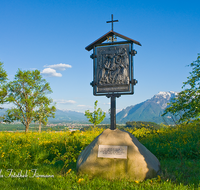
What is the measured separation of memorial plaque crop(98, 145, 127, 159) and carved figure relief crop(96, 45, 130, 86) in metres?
2.42

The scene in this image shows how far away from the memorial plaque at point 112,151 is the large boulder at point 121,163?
0.08 metres

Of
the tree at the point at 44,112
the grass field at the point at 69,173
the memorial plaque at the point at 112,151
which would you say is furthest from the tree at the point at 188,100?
the tree at the point at 44,112

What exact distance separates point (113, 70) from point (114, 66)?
0.16m

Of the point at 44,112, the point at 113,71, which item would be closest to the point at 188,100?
the point at 113,71

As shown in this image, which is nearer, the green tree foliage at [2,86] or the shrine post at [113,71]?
the shrine post at [113,71]

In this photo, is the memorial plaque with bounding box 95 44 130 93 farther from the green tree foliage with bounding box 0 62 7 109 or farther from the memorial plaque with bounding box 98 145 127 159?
the green tree foliage with bounding box 0 62 7 109

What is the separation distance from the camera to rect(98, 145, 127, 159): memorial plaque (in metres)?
5.45

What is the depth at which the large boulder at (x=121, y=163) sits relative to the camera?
522 cm

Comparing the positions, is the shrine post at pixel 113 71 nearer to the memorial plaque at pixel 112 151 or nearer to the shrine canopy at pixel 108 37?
the shrine canopy at pixel 108 37

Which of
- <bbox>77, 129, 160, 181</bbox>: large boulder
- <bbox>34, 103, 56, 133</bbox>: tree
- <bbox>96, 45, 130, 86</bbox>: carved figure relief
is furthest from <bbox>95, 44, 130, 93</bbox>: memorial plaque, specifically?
<bbox>34, 103, 56, 133</bbox>: tree

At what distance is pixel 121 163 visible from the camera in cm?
534

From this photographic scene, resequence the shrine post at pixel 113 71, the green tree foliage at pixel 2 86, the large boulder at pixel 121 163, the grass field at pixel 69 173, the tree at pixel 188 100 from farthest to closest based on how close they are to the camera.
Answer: the green tree foliage at pixel 2 86 < the tree at pixel 188 100 < the shrine post at pixel 113 71 < the large boulder at pixel 121 163 < the grass field at pixel 69 173

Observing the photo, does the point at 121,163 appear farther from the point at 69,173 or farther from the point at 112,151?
the point at 69,173

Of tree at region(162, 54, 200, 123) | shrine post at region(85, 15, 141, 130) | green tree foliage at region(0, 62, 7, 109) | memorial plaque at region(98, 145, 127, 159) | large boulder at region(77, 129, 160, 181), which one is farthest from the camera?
green tree foliage at region(0, 62, 7, 109)
